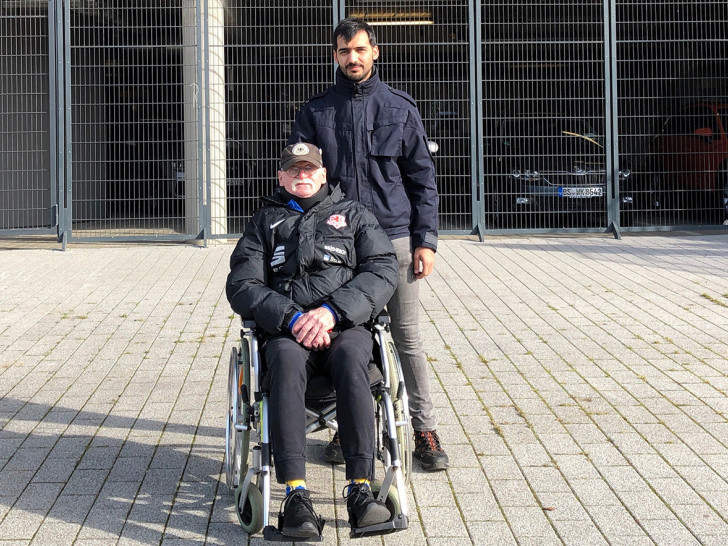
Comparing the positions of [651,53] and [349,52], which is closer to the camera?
[349,52]

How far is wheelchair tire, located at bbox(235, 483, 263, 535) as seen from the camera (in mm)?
3932

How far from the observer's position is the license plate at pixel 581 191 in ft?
43.4

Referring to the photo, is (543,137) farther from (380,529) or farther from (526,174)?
(380,529)

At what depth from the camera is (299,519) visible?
3777 millimetres

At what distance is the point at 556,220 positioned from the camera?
43.3ft

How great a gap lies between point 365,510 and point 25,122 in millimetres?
11292

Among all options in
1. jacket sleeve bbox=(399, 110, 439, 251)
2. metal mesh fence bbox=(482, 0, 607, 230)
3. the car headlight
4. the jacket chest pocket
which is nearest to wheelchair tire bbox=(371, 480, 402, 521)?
jacket sleeve bbox=(399, 110, 439, 251)

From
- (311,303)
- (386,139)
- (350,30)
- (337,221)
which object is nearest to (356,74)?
(350,30)

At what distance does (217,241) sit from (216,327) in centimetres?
514

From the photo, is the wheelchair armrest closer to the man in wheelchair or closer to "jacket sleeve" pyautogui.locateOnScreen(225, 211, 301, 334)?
the man in wheelchair

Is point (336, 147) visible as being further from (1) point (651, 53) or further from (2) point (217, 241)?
(1) point (651, 53)

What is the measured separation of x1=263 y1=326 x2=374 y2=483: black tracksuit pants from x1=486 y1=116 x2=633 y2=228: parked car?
9182 millimetres

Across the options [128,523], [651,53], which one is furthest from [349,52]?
[651,53]

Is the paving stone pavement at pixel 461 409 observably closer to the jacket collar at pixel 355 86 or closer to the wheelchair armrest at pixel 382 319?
the wheelchair armrest at pixel 382 319
